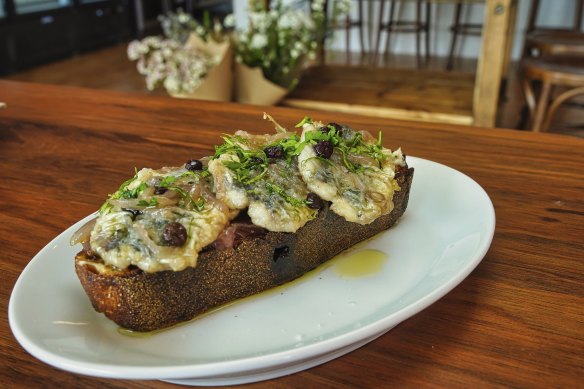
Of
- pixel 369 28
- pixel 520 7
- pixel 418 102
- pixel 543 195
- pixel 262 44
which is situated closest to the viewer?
pixel 543 195

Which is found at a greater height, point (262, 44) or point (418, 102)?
point (262, 44)

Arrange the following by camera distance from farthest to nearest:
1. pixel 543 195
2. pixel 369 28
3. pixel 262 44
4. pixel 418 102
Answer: pixel 369 28 < pixel 262 44 < pixel 418 102 < pixel 543 195

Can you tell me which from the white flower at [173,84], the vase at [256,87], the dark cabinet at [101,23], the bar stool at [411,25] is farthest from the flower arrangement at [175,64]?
the dark cabinet at [101,23]

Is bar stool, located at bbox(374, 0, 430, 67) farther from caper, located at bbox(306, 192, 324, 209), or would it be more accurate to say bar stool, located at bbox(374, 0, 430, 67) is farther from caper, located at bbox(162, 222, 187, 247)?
caper, located at bbox(162, 222, 187, 247)

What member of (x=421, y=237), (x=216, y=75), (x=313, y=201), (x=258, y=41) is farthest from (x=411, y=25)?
→ (x=313, y=201)

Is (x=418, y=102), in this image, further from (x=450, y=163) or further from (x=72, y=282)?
(x=72, y=282)

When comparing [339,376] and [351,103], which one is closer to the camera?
[339,376]

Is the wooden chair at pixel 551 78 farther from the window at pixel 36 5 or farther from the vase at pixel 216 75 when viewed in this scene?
the window at pixel 36 5

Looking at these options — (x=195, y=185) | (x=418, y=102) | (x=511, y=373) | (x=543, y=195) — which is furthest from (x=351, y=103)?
(x=511, y=373)
